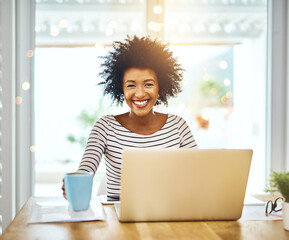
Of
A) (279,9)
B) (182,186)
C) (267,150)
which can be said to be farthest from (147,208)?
(279,9)

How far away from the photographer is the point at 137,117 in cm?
202

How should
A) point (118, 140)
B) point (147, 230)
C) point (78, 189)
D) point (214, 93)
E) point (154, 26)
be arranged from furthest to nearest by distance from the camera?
point (214, 93)
point (154, 26)
point (118, 140)
point (78, 189)
point (147, 230)

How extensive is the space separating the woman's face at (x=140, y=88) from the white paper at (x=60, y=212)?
0.64m

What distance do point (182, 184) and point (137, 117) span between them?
3.05ft

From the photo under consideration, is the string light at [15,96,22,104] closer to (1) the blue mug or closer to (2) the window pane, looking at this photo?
(2) the window pane

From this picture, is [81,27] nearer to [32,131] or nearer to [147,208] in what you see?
[32,131]

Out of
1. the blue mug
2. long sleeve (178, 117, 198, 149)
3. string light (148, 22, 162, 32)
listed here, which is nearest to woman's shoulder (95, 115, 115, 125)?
long sleeve (178, 117, 198, 149)

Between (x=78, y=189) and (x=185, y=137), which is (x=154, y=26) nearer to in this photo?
(x=185, y=137)

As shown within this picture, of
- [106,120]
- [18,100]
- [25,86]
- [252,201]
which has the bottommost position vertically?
[252,201]

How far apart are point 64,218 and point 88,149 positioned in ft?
2.14

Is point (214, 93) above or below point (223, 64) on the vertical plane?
below

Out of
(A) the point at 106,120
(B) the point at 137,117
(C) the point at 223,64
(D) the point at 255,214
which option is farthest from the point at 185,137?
(C) the point at 223,64

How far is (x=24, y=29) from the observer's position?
277 cm

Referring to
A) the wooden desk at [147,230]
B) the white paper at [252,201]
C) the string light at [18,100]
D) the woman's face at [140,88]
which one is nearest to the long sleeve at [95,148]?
the woman's face at [140,88]
